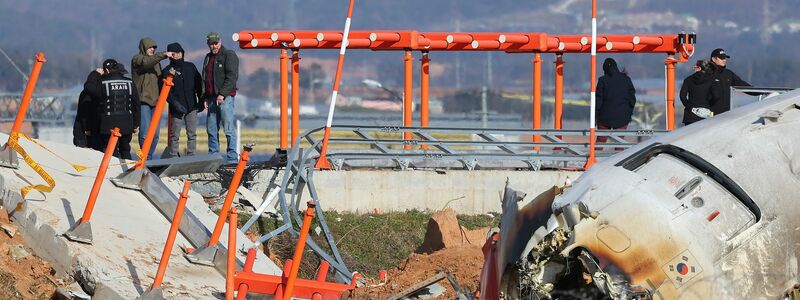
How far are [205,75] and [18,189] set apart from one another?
5.91 m

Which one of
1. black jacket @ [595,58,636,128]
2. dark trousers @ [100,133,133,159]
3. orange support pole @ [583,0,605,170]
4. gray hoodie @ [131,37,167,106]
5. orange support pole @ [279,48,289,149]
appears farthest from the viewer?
black jacket @ [595,58,636,128]

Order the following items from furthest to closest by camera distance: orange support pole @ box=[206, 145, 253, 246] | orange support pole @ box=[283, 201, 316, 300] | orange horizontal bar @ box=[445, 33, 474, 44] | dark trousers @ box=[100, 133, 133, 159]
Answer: orange horizontal bar @ box=[445, 33, 474, 44] → dark trousers @ box=[100, 133, 133, 159] → orange support pole @ box=[206, 145, 253, 246] → orange support pole @ box=[283, 201, 316, 300]

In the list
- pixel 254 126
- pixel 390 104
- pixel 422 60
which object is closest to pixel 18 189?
pixel 422 60

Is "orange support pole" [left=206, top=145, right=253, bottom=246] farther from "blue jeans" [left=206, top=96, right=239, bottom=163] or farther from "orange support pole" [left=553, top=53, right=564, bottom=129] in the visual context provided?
"orange support pole" [left=553, top=53, right=564, bottom=129]

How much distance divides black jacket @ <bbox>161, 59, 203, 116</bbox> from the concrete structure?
3056 millimetres

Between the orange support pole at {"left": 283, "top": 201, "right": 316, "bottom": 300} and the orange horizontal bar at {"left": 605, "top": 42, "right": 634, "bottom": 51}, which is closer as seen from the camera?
the orange support pole at {"left": 283, "top": 201, "right": 316, "bottom": 300}

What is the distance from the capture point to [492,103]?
6975cm

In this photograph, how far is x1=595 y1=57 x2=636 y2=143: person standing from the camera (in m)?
22.0

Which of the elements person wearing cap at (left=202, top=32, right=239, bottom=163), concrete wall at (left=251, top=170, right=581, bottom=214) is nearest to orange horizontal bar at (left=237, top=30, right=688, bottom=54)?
person wearing cap at (left=202, top=32, right=239, bottom=163)

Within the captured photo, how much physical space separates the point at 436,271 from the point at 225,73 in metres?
5.10

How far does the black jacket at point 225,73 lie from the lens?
20.3 m

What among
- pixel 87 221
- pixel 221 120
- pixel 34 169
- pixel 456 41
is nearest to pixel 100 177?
pixel 87 221

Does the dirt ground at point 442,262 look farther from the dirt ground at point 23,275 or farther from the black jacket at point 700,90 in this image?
the black jacket at point 700,90

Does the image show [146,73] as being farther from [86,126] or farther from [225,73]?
[86,126]
